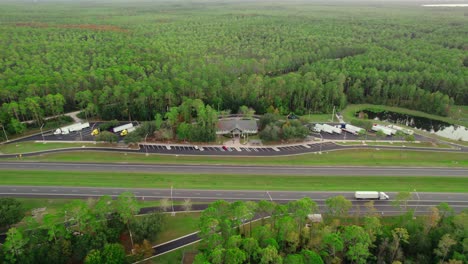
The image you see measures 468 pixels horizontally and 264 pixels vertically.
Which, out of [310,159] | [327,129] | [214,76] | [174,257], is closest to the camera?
[174,257]

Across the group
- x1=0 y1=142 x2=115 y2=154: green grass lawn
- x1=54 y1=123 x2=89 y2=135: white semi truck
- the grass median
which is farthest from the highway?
x1=54 y1=123 x2=89 y2=135: white semi truck

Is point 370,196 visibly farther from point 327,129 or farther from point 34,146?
point 34,146

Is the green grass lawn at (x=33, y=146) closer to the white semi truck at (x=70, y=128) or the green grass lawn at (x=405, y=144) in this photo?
the white semi truck at (x=70, y=128)

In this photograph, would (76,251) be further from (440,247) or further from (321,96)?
(321,96)

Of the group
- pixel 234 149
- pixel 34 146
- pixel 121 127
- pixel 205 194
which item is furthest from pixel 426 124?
pixel 34 146

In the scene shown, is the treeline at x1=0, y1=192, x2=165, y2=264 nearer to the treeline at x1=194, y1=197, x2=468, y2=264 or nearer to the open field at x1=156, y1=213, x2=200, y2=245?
the open field at x1=156, y1=213, x2=200, y2=245

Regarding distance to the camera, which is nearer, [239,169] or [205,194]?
[205,194]
